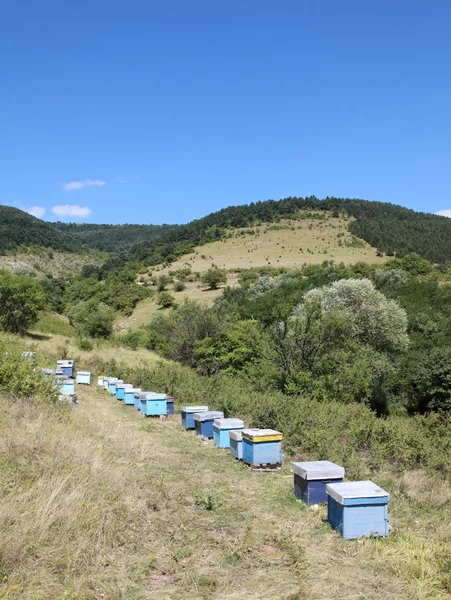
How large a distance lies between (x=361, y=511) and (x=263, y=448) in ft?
10.9

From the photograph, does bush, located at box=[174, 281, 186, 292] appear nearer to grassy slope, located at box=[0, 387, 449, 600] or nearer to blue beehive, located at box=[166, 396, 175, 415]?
blue beehive, located at box=[166, 396, 175, 415]

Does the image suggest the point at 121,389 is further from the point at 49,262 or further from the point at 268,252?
the point at 49,262

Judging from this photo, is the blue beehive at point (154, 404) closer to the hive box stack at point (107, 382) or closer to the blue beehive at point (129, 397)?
the blue beehive at point (129, 397)

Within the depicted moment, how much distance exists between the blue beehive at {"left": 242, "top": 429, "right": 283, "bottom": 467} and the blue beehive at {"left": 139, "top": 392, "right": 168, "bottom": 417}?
628 cm

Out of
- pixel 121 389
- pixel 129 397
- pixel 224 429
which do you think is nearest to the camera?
pixel 224 429

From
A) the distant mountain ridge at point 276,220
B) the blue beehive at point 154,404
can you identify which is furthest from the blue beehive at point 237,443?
the distant mountain ridge at point 276,220

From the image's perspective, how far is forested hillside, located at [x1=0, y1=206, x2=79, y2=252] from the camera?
12554 cm

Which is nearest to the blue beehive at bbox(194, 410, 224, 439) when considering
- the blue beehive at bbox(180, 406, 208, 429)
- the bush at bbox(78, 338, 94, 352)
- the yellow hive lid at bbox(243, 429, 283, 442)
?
the blue beehive at bbox(180, 406, 208, 429)

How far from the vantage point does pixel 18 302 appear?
3444cm

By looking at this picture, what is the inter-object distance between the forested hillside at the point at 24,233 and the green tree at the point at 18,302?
87.0 metres

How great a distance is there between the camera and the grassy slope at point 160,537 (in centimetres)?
439

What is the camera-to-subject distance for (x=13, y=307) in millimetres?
34562

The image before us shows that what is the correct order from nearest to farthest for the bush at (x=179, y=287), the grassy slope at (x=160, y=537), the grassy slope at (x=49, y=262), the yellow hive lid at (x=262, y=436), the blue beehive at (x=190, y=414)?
the grassy slope at (x=160, y=537) < the yellow hive lid at (x=262, y=436) < the blue beehive at (x=190, y=414) < the bush at (x=179, y=287) < the grassy slope at (x=49, y=262)

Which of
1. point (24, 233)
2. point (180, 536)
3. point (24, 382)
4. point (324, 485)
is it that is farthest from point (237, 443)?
point (24, 233)
